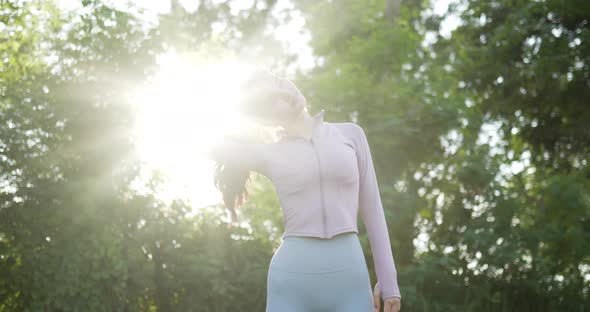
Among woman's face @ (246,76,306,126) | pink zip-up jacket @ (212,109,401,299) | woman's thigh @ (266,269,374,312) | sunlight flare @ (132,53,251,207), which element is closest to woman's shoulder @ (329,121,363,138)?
pink zip-up jacket @ (212,109,401,299)

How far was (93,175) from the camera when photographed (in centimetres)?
631

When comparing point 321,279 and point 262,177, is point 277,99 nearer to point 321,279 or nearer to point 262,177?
point 321,279

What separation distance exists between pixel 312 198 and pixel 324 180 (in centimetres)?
8

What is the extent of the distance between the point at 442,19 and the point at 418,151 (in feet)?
14.3

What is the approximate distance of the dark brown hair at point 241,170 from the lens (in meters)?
2.57

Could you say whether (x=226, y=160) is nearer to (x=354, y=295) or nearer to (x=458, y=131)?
(x=354, y=295)

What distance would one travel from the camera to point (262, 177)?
9.72 metres

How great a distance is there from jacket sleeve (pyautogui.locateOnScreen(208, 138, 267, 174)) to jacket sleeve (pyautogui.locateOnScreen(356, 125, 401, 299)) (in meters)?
0.38

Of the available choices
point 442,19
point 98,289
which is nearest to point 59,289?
point 98,289

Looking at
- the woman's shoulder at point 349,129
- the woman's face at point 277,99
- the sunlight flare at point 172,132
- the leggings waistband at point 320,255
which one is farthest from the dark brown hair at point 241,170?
the sunlight flare at point 172,132

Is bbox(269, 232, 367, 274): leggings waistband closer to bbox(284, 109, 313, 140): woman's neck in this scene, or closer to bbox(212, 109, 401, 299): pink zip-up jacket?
bbox(212, 109, 401, 299): pink zip-up jacket

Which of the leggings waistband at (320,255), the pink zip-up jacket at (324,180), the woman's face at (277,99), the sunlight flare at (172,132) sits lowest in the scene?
the leggings waistband at (320,255)

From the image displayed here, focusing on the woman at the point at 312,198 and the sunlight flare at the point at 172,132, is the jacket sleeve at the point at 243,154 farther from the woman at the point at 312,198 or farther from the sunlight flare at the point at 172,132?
the sunlight flare at the point at 172,132

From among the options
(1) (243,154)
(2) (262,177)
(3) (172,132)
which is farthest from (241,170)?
(2) (262,177)
